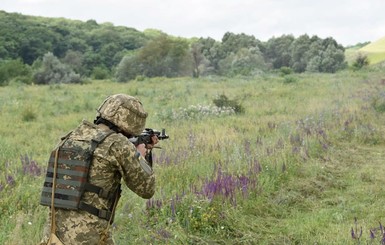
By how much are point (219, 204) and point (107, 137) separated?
7.63 feet

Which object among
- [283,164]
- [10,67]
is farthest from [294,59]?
[283,164]

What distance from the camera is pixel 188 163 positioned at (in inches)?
246

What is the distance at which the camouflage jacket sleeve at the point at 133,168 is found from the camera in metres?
2.62

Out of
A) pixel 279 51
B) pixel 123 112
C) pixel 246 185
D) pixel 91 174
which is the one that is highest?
pixel 279 51

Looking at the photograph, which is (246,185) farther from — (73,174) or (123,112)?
(73,174)

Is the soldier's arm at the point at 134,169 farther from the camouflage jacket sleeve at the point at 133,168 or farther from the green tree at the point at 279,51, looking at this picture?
the green tree at the point at 279,51

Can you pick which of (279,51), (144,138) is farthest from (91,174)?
(279,51)

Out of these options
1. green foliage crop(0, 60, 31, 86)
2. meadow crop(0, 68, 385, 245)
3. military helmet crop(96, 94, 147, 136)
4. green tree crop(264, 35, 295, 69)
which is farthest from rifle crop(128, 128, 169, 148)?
green tree crop(264, 35, 295, 69)

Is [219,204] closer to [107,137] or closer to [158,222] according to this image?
[158,222]

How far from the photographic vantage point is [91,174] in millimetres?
2629

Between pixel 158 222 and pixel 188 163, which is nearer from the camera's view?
pixel 158 222

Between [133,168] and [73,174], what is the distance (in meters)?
0.38

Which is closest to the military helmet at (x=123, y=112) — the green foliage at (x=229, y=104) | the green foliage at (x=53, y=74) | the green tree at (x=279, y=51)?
the green foliage at (x=229, y=104)

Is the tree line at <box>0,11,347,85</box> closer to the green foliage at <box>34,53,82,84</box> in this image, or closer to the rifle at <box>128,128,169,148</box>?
the green foliage at <box>34,53,82,84</box>
